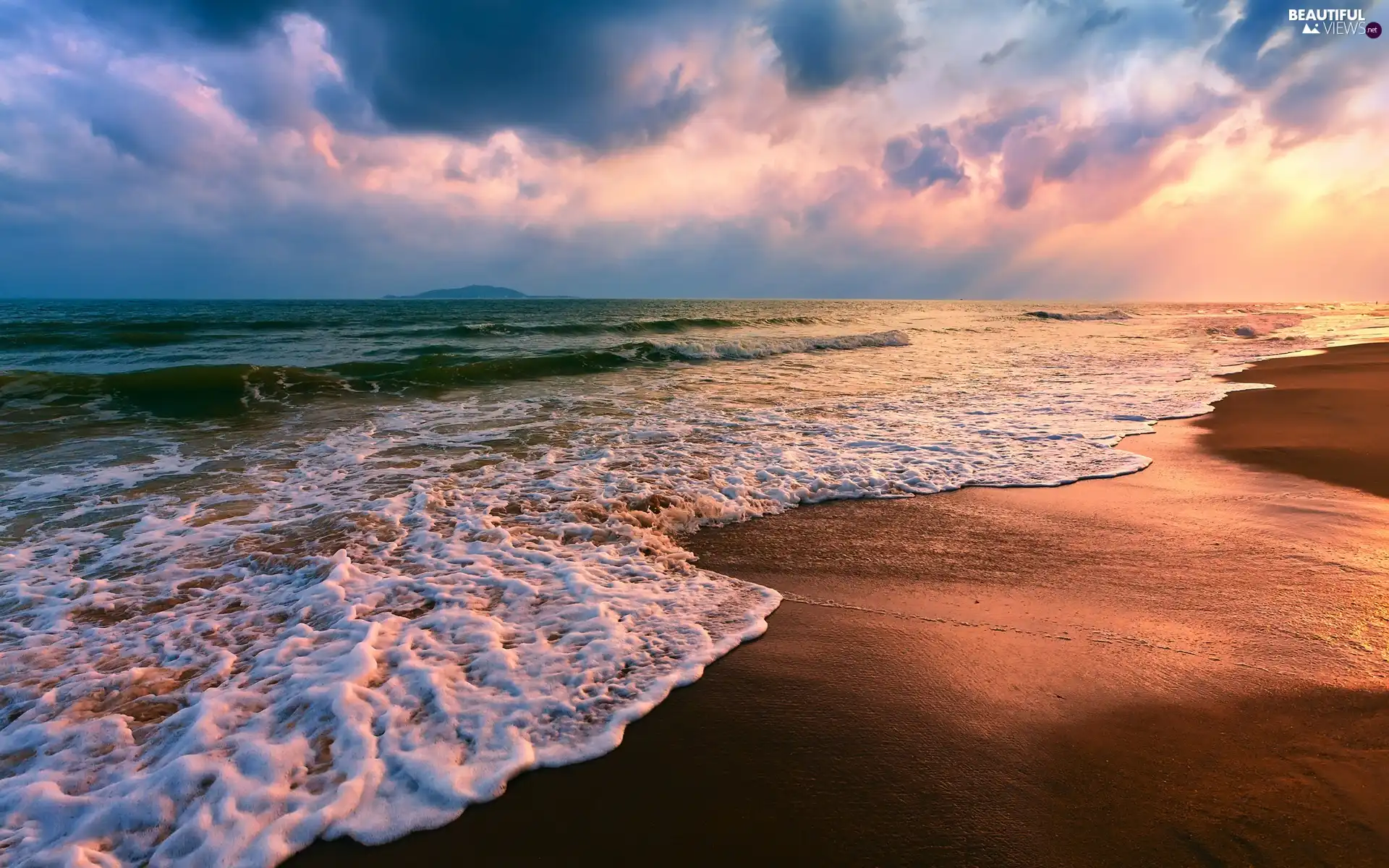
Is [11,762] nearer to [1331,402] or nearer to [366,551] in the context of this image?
[366,551]

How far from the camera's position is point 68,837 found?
235 cm

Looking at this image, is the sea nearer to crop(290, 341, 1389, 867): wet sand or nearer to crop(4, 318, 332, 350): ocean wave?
crop(290, 341, 1389, 867): wet sand

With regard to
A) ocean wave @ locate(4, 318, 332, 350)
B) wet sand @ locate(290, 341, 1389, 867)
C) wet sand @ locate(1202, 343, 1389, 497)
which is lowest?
wet sand @ locate(290, 341, 1389, 867)

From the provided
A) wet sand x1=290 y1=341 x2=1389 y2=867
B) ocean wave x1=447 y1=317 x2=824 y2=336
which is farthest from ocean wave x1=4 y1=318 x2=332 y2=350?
wet sand x1=290 y1=341 x2=1389 y2=867

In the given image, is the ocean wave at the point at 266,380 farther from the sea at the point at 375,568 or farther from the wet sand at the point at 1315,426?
the wet sand at the point at 1315,426

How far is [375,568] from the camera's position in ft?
15.3

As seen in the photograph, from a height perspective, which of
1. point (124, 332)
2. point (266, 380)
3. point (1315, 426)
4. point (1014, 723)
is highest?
point (124, 332)

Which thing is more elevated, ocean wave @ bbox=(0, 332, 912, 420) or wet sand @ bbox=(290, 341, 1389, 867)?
ocean wave @ bbox=(0, 332, 912, 420)

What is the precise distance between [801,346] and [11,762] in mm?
25585

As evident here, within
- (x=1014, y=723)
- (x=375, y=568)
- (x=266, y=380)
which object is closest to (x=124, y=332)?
(x=266, y=380)

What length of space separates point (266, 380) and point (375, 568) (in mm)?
12890

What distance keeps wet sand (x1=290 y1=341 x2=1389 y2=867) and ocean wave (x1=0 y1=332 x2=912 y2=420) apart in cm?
1190

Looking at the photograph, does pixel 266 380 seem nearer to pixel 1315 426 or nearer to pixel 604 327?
pixel 1315 426

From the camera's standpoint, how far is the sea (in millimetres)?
2627
